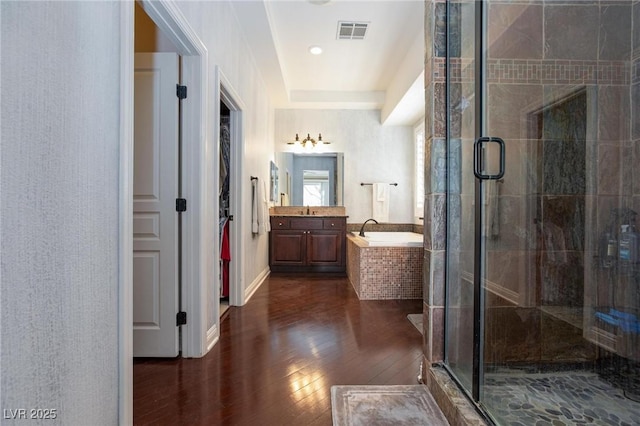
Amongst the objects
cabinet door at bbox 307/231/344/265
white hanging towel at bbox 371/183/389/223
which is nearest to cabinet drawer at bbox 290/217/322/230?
cabinet door at bbox 307/231/344/265

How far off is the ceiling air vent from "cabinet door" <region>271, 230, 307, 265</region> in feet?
8.55

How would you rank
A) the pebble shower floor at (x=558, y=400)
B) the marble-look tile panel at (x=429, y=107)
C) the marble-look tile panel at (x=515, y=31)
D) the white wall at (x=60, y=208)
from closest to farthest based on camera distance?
1. the white wall at (x=60, y=208)
2. the pebble shower floor at (x=558, y=400)
3. the marble-look tile panel at (x=515, y=31)
4. the marble-look tile panel at (x=429, y=107)

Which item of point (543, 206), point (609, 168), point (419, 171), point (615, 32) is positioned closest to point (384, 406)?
point (543, 206)

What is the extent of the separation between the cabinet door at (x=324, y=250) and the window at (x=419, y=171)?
1.42 metres

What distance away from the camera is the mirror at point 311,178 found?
5223 mm

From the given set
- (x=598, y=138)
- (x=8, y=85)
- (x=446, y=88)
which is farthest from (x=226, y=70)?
(x=598, y=138)

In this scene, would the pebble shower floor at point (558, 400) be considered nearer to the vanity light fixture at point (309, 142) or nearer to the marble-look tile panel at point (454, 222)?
the marble-look tile panel at point (454, 222)

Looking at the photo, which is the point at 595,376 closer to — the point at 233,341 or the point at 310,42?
the point at 233,341

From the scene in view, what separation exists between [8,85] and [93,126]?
29 centimetres

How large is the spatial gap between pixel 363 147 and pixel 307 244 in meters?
1.89

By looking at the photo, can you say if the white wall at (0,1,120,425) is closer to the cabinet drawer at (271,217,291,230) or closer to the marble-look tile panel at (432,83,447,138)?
the marble-look tile panel at (432,83,447,138)

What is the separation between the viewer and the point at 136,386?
166 centimetres

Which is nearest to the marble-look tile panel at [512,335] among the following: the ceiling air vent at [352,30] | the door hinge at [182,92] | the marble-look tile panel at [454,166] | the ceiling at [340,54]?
the marble-look tile panel at [454,166]

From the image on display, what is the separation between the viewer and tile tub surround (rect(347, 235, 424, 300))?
132 inches
